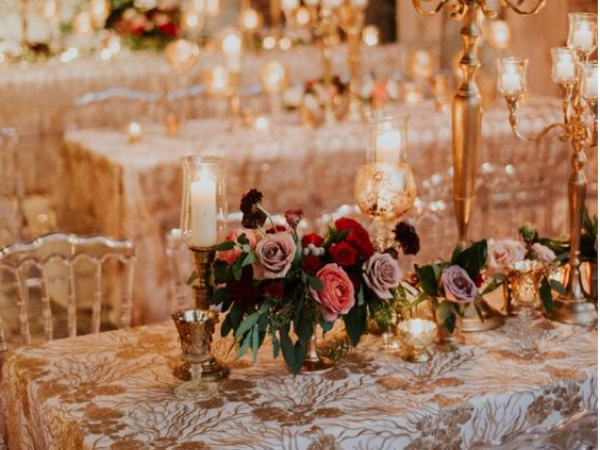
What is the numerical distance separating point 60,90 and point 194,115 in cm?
83

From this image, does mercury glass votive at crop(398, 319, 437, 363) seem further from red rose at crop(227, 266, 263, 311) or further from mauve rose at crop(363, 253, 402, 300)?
red rose at crop(227, 266, 263, 311)

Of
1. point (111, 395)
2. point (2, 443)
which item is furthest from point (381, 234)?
point (2, 443)

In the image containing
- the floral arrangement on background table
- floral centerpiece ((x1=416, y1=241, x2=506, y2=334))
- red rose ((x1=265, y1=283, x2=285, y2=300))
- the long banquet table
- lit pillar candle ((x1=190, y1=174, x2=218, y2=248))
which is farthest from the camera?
the floral arrangement on background table

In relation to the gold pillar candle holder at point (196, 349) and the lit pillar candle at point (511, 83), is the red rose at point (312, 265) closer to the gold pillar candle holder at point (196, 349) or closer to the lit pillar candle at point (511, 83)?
the gold pillar candle holder at point (196, 349)

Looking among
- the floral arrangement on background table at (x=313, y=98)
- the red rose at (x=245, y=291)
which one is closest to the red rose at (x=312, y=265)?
the red rose at (x=245, y=291)

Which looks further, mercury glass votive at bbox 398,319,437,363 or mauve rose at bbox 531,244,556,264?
mauve rose at bbox 531,244,556,264

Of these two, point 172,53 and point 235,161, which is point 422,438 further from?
point 172,53

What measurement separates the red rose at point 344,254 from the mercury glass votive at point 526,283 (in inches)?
19.9

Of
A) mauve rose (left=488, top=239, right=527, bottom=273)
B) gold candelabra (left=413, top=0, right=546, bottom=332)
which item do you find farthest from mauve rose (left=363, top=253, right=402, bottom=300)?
mauve rose (left=488, top=239, right=527, bottom=273)

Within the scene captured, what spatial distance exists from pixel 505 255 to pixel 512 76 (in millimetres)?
449

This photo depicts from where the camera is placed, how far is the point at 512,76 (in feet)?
8.77

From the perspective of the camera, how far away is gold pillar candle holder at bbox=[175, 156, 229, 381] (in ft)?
7.72

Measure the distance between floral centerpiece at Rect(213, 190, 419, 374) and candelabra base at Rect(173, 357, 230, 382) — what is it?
4.1 inches

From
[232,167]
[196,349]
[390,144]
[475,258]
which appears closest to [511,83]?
[390,144]
